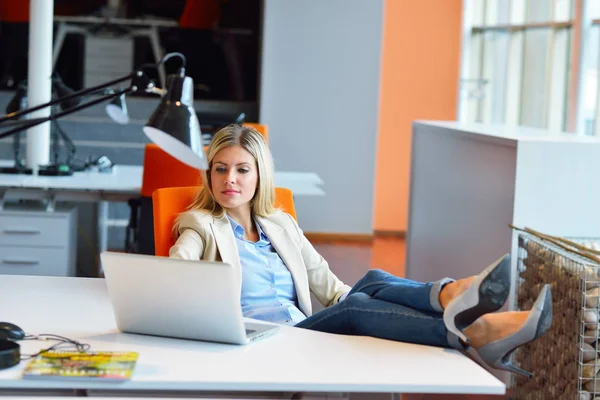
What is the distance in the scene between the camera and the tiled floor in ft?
22.7

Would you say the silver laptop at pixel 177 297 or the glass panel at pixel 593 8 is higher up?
the glass panel at pixel 593 8

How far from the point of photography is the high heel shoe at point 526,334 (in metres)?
2.18

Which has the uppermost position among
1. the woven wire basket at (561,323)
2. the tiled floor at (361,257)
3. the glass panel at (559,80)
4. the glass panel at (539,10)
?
the glass panel at (539,10)

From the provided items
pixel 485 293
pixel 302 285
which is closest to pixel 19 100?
pixel 302 285

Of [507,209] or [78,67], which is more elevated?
[78,67]

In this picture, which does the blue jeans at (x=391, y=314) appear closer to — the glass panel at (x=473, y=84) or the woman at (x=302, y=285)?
the woman at (x=302, y=285)

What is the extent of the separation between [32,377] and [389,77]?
24.0ft

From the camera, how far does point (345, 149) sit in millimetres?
8406

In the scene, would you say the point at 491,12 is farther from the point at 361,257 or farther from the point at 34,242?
the point at 34,242

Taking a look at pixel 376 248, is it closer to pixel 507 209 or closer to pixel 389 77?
pixel 389 77

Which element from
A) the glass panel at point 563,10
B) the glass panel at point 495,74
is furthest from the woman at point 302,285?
the glass panel at point 495,74

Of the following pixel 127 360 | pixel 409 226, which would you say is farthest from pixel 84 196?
pixel 127 360

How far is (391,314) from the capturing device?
7.52ft

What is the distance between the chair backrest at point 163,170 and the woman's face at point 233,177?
144cm
